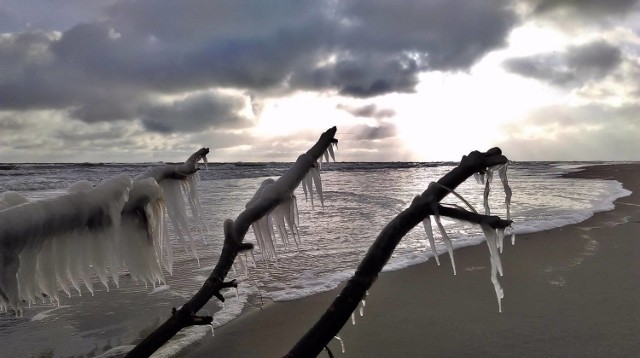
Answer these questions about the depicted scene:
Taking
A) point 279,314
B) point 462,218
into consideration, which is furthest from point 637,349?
point 462,218

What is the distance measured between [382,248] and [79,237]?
2.24ft

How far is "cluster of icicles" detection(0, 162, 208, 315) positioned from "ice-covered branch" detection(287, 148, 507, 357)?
1.45 feet

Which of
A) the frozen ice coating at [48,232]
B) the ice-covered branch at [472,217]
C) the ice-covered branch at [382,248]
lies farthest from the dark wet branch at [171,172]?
the ice-covered branch at [472,217]

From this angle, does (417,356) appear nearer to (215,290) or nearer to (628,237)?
(215,290)

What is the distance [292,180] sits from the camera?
1443 millimetres

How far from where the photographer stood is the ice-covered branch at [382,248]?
1107 mm

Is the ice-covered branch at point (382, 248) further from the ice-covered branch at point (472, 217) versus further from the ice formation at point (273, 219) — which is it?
the ice formation at point (273, 219)

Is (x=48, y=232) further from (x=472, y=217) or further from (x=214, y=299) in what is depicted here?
(x=214, y=299)

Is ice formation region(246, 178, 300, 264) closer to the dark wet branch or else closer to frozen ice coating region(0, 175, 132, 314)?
the dark wet branch

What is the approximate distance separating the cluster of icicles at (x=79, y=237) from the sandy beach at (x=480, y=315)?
3363mm

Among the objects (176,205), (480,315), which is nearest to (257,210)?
(176,205)

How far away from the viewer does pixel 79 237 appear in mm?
1074

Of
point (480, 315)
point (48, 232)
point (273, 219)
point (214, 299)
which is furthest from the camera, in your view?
point (214, 299)

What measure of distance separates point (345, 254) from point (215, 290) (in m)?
6.86
